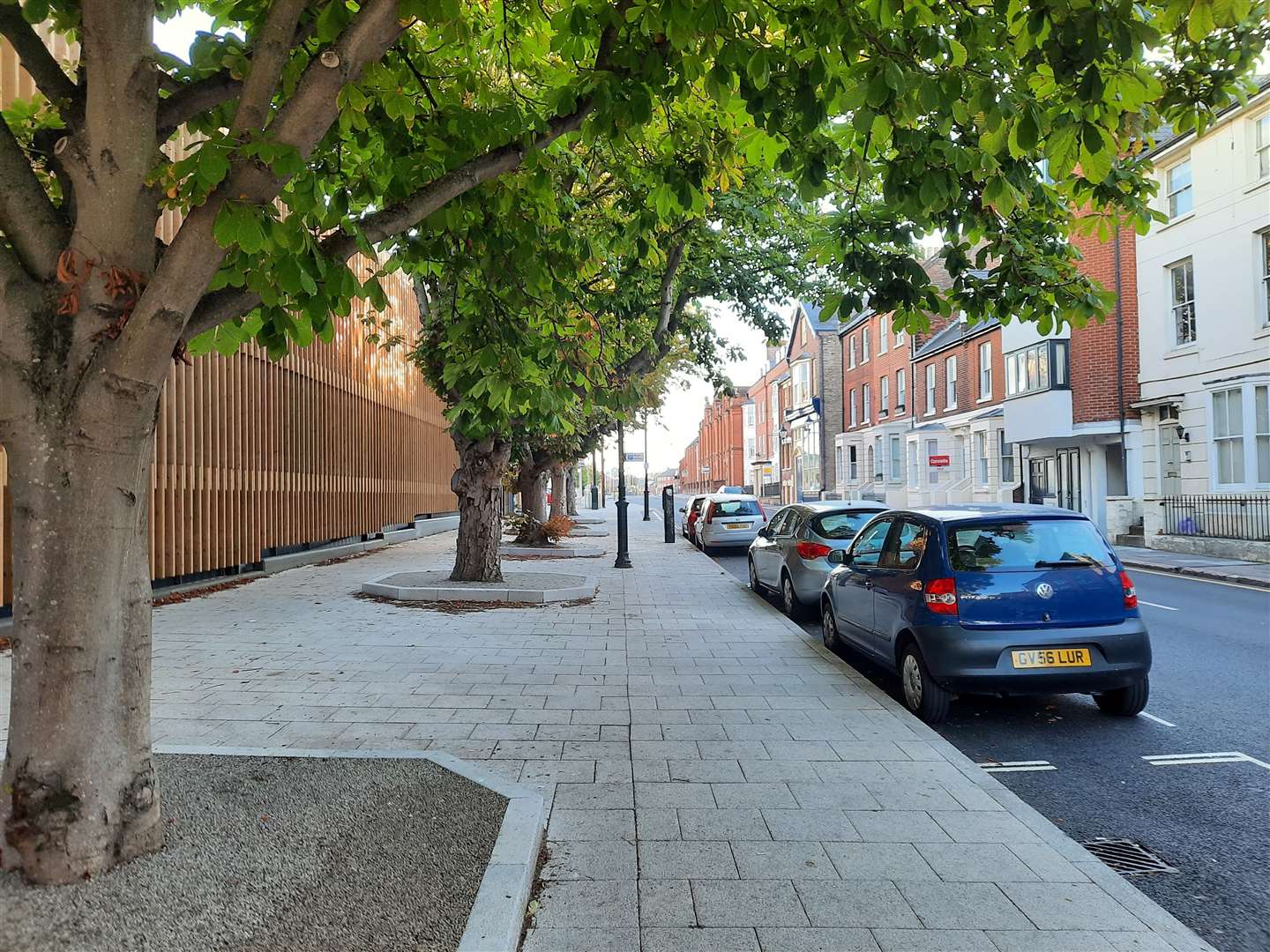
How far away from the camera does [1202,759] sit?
5.23 m

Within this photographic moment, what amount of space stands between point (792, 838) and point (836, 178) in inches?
248

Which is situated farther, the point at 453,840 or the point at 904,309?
the point at 904,309

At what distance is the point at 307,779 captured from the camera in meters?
4.16

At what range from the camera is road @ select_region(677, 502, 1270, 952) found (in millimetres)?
3539

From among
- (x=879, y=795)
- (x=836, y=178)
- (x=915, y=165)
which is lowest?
(x=879, y=795)

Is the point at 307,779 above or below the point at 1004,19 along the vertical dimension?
below

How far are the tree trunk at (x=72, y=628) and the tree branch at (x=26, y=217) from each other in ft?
1.79

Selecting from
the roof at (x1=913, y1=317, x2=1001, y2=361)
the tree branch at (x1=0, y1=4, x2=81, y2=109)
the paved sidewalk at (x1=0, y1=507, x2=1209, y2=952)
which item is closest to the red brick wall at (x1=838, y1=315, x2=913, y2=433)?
the roof at (x1=913, y1=317, x2=1001, y2=361)

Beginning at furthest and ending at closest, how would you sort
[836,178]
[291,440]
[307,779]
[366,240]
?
[291,440], [836,178], [307,779], [366,240]

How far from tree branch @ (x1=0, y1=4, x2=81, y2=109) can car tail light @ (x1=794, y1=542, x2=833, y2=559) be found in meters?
9.14

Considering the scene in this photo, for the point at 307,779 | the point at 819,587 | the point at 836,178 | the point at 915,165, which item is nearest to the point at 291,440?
the point at 819,587

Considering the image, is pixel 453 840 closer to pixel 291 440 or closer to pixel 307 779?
pixel 307 779

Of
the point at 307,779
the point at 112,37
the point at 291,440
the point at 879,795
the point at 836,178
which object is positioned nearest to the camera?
the point at 112,37

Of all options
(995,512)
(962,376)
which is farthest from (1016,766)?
(962,376)
